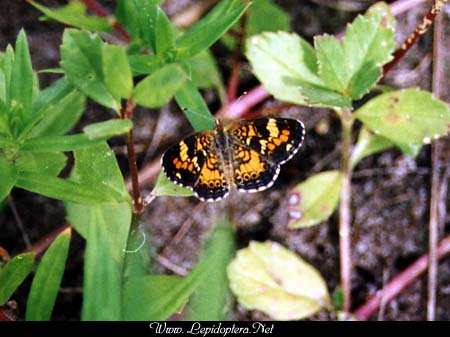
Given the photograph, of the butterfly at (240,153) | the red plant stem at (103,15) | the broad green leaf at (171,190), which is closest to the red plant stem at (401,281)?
the butterfly at (240,153)

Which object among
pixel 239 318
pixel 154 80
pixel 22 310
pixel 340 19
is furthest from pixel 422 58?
pixel 22 310

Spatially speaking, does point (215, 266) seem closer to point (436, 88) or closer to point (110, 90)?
point (110, 90)

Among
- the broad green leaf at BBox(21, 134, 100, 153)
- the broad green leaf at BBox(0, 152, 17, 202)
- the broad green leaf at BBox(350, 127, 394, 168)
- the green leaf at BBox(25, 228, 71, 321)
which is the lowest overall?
the broad green leaf at BBox(350, 127, 394, 168)

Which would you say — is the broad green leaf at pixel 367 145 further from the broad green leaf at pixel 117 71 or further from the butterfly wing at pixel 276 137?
the broad green leaf at pixel 117 71

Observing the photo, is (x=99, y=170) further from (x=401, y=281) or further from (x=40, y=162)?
(x=401, y=281)

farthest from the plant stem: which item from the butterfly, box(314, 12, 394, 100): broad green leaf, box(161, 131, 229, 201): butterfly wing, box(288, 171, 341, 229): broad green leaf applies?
box(161, 131, 229, 201): butterfly wing

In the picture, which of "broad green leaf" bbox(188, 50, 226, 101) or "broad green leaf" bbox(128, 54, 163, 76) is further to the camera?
"broad green leaf" bbox(188, 50, 226, 101)

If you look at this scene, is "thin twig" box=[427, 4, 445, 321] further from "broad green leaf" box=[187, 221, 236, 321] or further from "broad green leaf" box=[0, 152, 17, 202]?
"broad green leaf" box=[0, 152, 17, 202]
